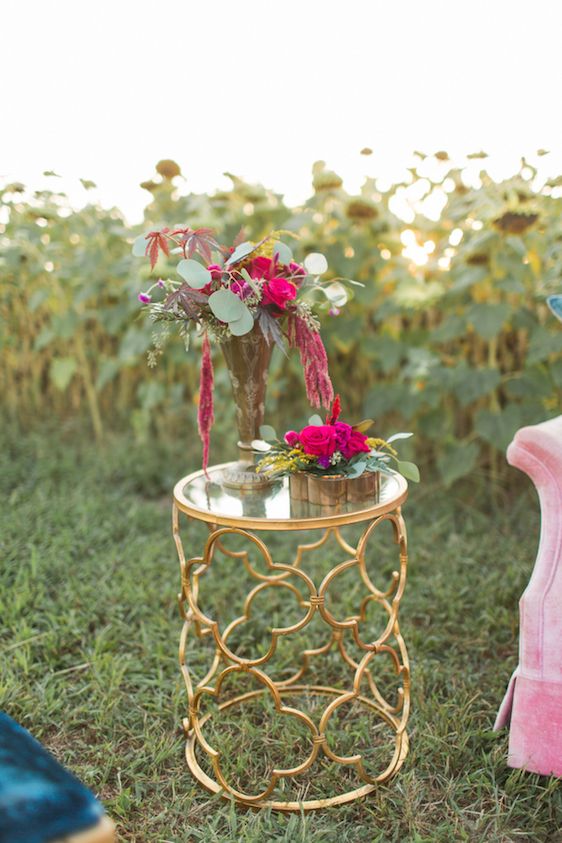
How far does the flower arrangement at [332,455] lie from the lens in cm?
131

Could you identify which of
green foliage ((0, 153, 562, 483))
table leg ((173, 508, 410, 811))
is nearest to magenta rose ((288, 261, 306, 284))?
table leg ((173, 508, 410, 811))

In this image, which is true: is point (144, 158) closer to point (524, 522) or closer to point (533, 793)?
point (524, 522)

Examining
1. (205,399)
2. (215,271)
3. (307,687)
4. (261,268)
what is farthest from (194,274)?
(307,687)

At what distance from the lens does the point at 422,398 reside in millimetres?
2775

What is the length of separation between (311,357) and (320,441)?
168 millimetres

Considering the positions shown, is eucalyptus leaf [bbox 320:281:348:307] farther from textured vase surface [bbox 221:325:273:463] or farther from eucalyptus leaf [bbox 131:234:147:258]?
eucalyptus leaf [bbox 131:234:147:258]

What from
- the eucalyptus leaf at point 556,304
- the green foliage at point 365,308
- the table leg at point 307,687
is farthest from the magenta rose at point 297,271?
the green foliage at point 365,308

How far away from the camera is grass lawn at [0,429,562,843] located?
4.26ft

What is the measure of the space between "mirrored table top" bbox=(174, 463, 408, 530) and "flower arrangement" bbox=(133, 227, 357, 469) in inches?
6.1

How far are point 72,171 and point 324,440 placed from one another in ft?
8.30

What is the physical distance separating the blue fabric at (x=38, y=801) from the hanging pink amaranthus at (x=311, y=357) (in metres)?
0.77

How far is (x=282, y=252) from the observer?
138cm

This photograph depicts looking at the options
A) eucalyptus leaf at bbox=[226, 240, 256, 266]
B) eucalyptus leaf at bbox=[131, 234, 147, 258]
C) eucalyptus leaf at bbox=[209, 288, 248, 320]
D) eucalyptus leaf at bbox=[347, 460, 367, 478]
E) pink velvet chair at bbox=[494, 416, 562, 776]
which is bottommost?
pink velvet chair at bbox=[494, 416, 562, 776]

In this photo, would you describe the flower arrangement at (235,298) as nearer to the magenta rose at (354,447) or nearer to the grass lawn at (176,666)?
the magenta rose at (354,447)
